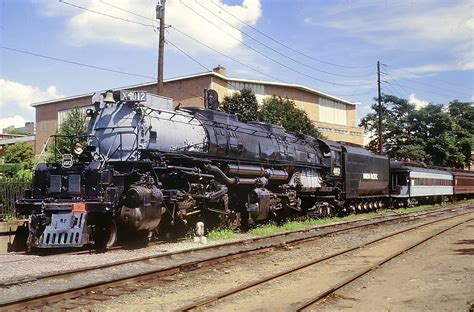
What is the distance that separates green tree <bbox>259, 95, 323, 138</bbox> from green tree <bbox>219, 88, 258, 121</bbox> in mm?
1098

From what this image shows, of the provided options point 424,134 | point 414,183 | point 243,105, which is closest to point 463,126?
point 424,134

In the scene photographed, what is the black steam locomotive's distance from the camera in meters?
11.6

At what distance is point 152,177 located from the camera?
12.7 metres

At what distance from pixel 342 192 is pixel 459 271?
46.5 ft

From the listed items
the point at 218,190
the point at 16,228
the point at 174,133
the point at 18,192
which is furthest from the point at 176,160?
the point at 18,192

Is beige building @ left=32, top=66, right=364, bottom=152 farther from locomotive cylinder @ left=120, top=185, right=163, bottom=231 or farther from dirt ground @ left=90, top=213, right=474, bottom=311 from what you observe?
dirt ground @ left=90, top=213, right=474, bottom=311

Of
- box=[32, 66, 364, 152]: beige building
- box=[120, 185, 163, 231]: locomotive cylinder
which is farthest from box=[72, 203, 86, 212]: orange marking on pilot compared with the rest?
box=[32, 66, 364, 152]: beige building

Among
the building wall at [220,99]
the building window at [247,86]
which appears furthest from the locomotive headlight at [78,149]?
the building window at [247,86]

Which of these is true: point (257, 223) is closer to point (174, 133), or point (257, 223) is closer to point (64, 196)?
point (174, 133)

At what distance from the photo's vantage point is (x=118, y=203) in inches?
463

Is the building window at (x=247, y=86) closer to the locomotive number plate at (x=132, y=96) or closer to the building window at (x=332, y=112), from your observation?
the building window at (x=332, y=112)

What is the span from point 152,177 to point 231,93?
4405 cm

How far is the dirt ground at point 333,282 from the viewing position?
22.9ft

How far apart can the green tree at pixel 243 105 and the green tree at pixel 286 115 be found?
1098 millimetres
